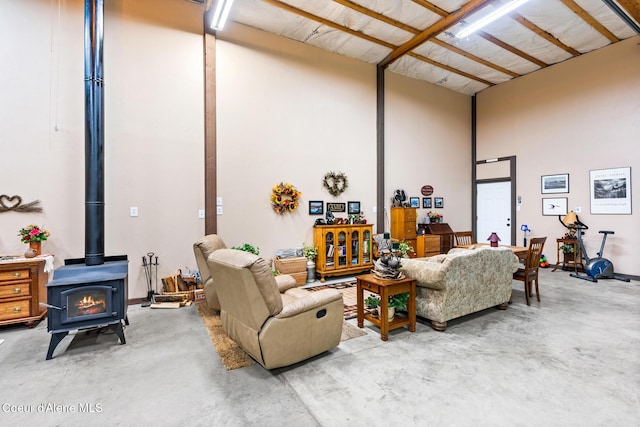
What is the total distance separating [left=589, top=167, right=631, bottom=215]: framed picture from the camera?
5680 mm

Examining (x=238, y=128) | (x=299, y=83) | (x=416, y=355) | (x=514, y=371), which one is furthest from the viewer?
(x=299, y=83)

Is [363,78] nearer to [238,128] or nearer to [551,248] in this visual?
Result: [238,128]

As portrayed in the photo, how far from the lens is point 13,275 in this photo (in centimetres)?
317

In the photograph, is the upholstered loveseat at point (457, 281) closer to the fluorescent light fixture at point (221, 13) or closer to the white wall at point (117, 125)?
the white wall at point (117, 125)

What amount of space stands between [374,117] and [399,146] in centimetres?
98

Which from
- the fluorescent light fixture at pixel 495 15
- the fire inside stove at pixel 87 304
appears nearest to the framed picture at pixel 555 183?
the fluorescent light fixture at pixel 495 15

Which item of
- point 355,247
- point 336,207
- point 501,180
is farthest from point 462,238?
point 501,180

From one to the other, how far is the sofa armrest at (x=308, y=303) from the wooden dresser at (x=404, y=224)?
171 inches

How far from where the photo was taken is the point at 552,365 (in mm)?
2480

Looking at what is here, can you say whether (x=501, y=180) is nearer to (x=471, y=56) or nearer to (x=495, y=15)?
(x=471, y=56)

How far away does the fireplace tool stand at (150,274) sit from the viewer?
4262 mm

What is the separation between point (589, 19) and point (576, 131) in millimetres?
2219

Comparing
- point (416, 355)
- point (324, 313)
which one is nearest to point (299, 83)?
point (324, 313)

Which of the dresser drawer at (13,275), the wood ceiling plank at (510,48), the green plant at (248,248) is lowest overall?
the dresser drawer at (13,275)
